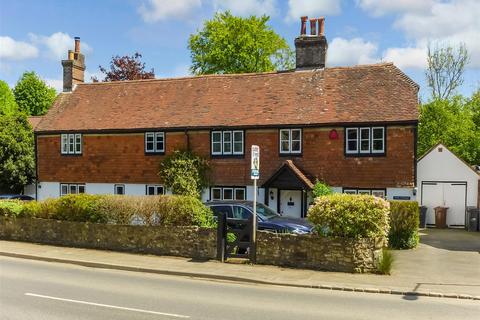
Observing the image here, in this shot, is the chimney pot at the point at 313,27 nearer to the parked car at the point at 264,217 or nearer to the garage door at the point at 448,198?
the garage door at the point at 448,198

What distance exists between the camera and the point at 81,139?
2894 cm

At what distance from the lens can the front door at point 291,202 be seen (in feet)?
78.8

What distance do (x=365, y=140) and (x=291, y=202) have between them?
14.8 feet

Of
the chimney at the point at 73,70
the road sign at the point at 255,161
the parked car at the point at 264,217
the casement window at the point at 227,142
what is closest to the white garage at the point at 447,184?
the casement window at the point at 227,142

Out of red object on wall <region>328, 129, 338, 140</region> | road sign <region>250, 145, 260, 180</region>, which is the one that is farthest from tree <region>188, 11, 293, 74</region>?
road sign <region>250, 145, 260, 180</region>

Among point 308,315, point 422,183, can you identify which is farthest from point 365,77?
point 308,315

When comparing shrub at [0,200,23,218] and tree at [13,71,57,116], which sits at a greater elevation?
tree at [13,71,57,116]

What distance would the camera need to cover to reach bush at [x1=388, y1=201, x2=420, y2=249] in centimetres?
1803

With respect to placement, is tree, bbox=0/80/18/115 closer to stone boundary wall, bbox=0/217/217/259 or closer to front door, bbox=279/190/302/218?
stone boundary wall, bbox=0/217/217/259

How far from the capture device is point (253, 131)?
82.5ft

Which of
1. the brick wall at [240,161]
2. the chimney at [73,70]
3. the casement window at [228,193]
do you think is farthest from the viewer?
the chimney at [73,70]

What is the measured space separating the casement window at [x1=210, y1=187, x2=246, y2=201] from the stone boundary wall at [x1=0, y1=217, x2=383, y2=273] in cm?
921

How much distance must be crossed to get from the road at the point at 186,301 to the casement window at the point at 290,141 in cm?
1271

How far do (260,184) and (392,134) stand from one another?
662 centimetres
